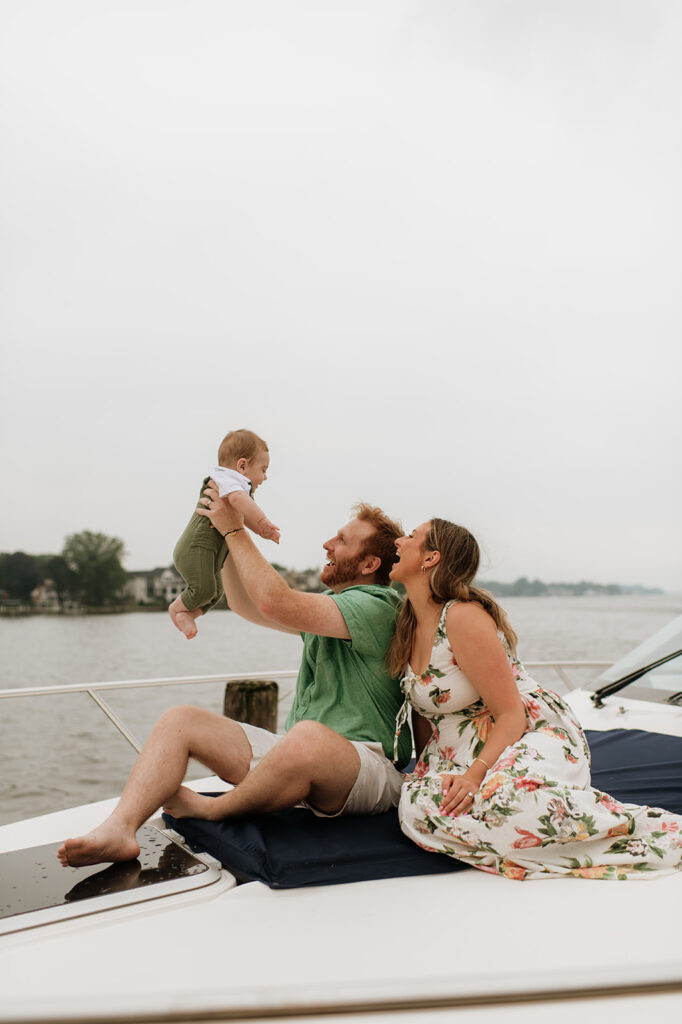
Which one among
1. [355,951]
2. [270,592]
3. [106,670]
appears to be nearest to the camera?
[355,951]

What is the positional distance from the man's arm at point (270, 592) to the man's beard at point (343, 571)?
11.6 inches

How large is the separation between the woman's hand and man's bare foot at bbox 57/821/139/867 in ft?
2.27

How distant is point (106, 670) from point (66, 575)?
18.3 ft

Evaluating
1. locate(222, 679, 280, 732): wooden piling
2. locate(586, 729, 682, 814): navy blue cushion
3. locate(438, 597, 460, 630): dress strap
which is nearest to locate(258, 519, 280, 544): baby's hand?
locate(438, 597, 460, 630): dress strap

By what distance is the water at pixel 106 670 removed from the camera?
535 inches

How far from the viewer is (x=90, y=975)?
1.21 metres

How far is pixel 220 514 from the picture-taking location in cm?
199

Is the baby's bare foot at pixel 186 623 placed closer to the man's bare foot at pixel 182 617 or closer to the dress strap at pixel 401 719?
the man's bare foot at pixel 182 617

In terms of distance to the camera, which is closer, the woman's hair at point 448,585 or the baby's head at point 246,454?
the woman's hair at point 448,585

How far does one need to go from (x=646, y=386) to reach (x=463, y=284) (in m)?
8.20

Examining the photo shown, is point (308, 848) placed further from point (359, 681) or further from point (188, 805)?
point (359, 681)

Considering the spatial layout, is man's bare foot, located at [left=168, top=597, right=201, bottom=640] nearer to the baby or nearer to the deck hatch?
the baby

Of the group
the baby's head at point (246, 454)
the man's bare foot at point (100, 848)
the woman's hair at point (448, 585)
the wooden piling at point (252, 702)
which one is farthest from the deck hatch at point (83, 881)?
the wooden piling at point (252, 702)

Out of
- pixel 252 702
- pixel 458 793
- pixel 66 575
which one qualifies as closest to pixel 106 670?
pixel 66 575
